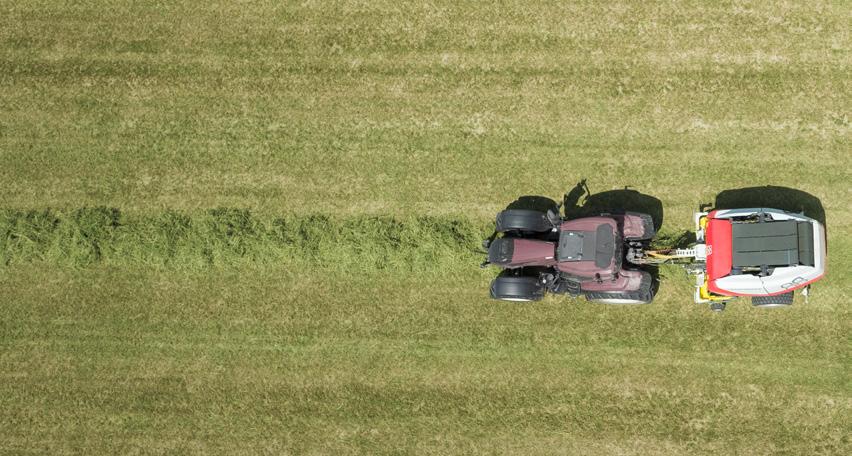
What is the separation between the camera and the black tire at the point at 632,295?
40.1 feet

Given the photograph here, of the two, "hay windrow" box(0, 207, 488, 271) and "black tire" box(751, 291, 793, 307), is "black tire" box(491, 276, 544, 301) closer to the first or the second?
"hay windrow" box(0, 207, 488, 271)

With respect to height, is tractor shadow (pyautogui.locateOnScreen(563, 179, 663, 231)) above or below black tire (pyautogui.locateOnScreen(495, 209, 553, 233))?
above

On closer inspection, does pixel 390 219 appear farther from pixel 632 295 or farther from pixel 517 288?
pixel 632 295

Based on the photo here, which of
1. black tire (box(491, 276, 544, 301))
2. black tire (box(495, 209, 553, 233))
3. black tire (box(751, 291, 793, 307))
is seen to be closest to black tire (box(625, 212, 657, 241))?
black tire (box(495, 209, 553, 233))

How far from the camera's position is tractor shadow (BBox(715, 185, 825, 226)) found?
43.6 feet

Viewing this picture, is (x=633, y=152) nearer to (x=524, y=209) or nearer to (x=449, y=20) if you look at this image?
(x=524, y=209)

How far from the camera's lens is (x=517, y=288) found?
40.8 ft

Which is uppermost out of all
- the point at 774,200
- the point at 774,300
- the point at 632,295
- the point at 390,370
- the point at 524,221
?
the point at 774,200

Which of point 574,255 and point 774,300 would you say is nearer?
point 574,255

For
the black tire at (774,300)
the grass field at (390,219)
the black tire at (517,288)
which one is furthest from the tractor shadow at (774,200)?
the black tire at (517,288)

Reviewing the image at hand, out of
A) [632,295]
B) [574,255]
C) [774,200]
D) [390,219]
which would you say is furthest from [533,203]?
[774,200]

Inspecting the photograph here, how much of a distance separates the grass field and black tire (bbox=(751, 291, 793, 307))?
1.98ft

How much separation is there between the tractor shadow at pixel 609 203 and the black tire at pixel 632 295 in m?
1.64

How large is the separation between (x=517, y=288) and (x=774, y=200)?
18.4 feet
